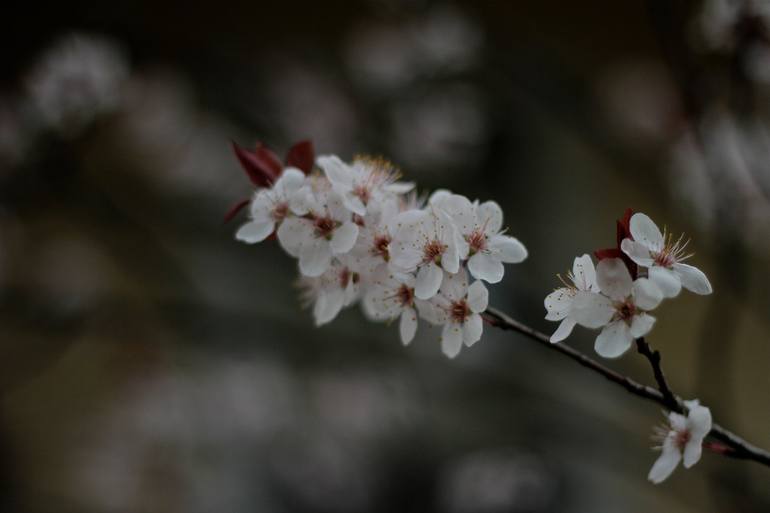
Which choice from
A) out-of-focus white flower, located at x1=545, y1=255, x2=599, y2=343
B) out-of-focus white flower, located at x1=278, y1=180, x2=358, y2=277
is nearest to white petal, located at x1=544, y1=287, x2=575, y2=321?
out-of-focus white flower, located at x1=545, y1=255, x2=599, y2=343

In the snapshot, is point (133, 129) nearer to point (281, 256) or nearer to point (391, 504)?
point (281, 256)

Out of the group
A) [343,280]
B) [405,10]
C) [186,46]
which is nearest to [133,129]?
[186,46]

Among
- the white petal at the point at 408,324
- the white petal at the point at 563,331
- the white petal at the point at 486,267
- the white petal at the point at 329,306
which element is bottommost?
the white petal at the point at 329,306

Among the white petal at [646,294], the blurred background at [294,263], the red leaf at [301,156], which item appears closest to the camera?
the white petal at [646,294]

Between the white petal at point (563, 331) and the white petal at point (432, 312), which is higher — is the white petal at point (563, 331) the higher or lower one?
the higher one

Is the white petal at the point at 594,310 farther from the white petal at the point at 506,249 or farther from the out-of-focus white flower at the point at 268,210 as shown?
the out-of-focus white flower at the point at 268,210

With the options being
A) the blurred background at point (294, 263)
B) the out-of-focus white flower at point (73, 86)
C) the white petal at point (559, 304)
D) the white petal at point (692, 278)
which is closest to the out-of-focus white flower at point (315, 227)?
the white petal at point (559, 304)

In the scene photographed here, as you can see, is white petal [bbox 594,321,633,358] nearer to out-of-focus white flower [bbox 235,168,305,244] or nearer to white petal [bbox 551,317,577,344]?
white petal [bbox 551,317,577,344]
